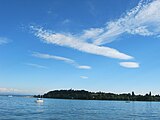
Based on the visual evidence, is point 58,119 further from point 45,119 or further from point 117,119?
point 117,119

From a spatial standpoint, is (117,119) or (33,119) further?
(117,119)

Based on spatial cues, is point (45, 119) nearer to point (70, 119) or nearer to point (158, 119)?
point (70, 119)

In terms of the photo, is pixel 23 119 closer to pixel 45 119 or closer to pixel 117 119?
pixel 45 119

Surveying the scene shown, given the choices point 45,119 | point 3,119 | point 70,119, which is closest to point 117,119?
point 70,119

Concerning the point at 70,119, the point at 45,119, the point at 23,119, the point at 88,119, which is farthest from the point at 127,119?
the point at 23,119

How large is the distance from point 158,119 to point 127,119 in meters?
13.6

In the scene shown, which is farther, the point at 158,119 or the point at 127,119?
the point at 158,119

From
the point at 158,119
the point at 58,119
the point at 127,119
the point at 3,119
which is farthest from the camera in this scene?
the point at 158,119

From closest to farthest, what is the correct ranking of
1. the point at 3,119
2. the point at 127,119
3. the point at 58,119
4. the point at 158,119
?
the point at 3,119 < the point at 58,119 < the point at 127,119 < the point at 158,119

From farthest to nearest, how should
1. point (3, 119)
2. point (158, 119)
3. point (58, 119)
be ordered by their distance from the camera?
point (158, 119) < point (58, 119) < point (3, 119)

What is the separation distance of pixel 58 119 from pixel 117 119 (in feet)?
60.6

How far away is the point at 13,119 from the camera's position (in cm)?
7831

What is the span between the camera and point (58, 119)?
272ft

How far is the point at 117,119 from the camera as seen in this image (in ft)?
288
